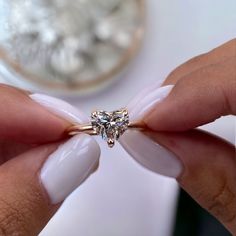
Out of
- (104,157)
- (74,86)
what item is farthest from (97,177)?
(74,86)

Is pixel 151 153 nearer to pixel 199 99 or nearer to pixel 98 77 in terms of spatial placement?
pixel 199 99

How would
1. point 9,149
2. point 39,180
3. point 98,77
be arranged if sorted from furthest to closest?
1. point 98,77
2. point 9,149
3. point 39,180

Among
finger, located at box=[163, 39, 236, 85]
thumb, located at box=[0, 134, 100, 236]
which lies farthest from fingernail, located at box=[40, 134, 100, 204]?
finger, located at box=[163, 39, 236, 85]

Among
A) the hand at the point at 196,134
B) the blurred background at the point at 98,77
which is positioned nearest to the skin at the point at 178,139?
the hand at the point at 196,134

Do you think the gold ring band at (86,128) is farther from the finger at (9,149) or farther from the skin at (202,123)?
the finger at (9,149)

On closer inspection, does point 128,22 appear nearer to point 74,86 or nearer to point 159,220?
point 74,86

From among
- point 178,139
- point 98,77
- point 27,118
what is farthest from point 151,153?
point 98,77

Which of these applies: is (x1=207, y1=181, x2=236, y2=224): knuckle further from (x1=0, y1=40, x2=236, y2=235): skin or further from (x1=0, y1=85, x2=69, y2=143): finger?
(x1=0, y1=85, x2=69, y2=143): finger

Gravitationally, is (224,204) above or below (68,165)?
below
